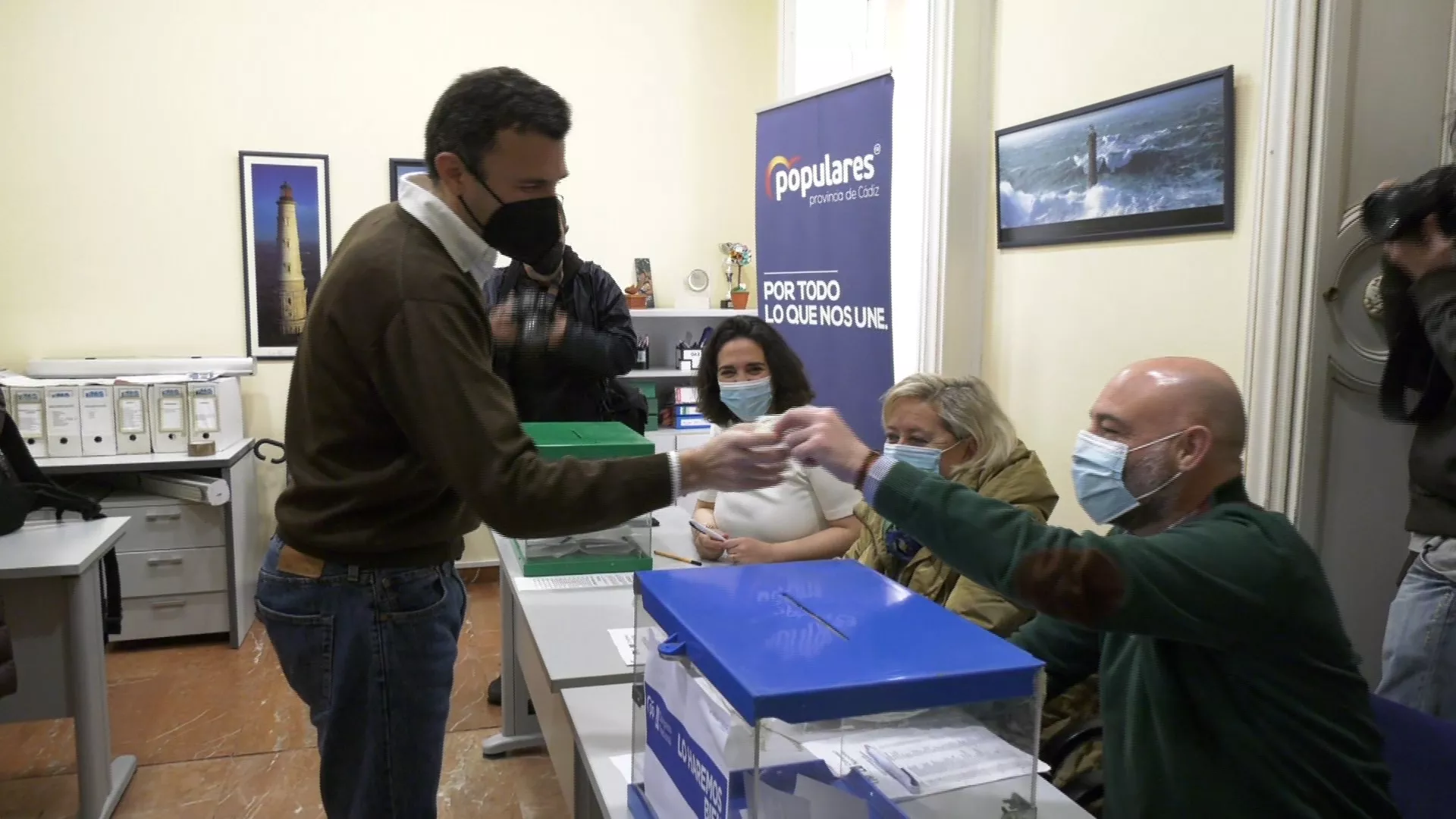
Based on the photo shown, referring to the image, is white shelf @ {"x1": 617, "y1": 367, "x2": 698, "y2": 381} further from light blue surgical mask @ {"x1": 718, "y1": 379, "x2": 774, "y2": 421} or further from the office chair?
the office chair

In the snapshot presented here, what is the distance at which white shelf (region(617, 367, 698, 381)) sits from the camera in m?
4.86

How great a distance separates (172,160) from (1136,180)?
4089 mm

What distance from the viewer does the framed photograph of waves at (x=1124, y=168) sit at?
236cm

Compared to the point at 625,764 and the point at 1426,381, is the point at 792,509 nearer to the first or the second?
the point at 625,764

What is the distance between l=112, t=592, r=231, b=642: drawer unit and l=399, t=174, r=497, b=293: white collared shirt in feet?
10.8

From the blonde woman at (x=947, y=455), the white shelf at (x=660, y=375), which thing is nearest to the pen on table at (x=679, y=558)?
the blonde woman at (x=947, y=455)

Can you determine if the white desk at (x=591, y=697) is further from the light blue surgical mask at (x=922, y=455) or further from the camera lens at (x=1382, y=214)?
the camera lens at (x=1382, y=214)

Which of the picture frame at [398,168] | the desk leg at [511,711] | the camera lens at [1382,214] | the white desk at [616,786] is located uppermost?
the picture frame at [398,168]

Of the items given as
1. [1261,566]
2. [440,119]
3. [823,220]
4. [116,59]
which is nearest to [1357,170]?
[1261,566]

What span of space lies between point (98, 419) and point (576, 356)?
7.11 ft

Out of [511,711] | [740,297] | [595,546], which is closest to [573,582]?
[595,546]

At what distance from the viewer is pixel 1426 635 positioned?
186 cm

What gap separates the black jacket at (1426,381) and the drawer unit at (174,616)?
13.5 ft

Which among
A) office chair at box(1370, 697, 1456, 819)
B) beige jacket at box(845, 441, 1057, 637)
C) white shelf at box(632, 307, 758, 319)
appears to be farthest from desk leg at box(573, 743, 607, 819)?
white shelf at box(632, 307, 758, 319)
